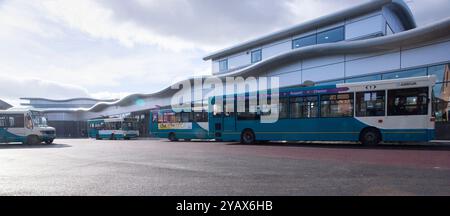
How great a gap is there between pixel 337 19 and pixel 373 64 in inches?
225

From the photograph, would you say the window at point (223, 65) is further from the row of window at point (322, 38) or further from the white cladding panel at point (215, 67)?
the row of window at point (322, 38)

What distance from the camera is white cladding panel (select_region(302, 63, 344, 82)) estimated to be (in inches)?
934

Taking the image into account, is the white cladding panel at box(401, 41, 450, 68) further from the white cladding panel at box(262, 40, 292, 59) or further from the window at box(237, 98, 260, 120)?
the window at box(237, 98, 260, 120)

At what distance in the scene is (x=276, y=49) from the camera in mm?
30594

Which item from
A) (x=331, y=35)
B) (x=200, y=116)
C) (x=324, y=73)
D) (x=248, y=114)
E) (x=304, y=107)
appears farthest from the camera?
(x=331, y=35)

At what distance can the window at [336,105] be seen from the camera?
14.5 meters

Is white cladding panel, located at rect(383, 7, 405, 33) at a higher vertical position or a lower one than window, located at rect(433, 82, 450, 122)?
higher

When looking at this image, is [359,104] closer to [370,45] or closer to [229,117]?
[229,117]

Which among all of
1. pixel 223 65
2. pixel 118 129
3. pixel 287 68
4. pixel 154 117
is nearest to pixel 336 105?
pixel 287 68

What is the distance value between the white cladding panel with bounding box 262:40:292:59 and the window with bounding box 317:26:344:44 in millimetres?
3167

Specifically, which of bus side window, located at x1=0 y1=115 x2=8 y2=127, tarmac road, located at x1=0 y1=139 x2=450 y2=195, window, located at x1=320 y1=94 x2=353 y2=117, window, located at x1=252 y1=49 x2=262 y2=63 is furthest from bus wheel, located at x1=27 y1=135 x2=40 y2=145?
window, located at x1=252 y1=49 x2=262 y2=63

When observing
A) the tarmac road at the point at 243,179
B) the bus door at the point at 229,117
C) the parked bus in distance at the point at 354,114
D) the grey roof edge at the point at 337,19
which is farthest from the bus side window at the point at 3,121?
the grey roof edge at the point at 337,19

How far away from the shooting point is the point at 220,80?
3259 centimetres
